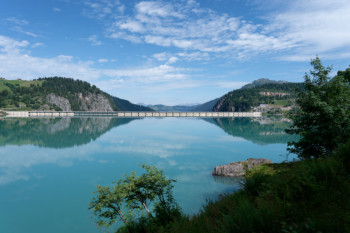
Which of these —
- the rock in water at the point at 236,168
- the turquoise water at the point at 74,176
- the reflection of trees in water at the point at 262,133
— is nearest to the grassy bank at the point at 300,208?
the turquoise water at the point at 74,176

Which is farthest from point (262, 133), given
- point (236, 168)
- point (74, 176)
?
point (74, 176)

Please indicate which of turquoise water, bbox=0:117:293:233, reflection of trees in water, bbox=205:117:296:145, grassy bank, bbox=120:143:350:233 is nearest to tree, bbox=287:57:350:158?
turquoise water, bbox=0:117:293:233

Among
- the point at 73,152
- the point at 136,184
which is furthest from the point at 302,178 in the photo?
the point at 73,152

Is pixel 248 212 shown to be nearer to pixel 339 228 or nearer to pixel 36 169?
pixel 339 228

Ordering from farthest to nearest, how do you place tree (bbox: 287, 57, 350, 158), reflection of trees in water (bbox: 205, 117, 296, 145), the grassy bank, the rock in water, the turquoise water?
reflection of trees in water (bbox: 205, 117, 296, 145) < the rock in water < the turquoise water < tree (bbox: 287, 57, 350, 158) < the grassy bank

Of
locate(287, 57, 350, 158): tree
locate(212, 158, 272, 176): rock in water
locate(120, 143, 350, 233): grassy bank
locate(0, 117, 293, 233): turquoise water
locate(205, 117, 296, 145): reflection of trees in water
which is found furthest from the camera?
locate(205, 117, 296, 145): reflection of trees in water

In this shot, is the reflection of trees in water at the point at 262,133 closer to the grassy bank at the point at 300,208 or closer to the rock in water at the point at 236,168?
the rock in water at the point at 236,168

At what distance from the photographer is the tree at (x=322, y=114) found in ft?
67.2

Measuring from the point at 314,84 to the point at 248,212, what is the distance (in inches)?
948

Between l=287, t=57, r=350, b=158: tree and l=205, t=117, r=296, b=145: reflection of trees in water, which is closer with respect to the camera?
l=287, t=57, r=350, b=158: tree

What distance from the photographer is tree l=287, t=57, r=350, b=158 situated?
20469 mm

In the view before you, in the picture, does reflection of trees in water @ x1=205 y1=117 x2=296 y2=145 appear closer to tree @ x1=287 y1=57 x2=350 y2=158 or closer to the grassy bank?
tree @ x1=287 y1=57 x2=350 y2=158

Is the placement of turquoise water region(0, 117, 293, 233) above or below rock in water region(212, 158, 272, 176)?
below

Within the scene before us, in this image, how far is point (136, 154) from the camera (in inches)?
2539
